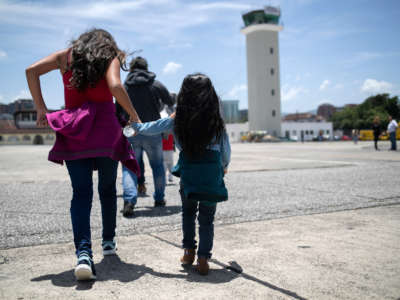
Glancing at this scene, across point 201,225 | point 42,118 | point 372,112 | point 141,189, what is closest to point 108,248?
point 201,225

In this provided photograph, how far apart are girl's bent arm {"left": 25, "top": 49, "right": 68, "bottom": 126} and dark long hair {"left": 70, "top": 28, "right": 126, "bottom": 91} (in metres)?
0.12

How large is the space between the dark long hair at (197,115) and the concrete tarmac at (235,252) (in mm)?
788

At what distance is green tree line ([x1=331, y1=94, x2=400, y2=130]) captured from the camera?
76.0 m

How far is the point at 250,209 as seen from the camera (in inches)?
172

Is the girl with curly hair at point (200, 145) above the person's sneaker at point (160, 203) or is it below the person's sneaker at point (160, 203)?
above

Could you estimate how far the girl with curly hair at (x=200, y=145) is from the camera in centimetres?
243

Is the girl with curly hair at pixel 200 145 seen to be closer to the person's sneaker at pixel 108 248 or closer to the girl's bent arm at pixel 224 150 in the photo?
the girl's bent arm at pixel 224 150

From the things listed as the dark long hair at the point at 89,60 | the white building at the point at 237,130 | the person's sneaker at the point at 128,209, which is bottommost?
the person's sneaker at the point at 128,209

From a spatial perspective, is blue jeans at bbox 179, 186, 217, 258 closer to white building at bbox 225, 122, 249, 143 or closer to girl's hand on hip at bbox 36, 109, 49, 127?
girl's hand on hip at bbox 36, 109, 49, 127

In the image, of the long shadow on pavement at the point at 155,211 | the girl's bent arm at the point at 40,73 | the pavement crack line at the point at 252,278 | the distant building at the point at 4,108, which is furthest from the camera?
the distant building at the point at 4,108

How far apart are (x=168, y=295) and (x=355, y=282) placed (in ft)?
3.32

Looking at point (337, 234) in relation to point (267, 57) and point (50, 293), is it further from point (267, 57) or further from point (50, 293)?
point (267, 57)

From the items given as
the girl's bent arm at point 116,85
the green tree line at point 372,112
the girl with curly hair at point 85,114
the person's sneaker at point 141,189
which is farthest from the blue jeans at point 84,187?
the green tree line at point 372,112

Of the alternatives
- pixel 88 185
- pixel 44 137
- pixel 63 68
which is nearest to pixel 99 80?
pixel 63 68
